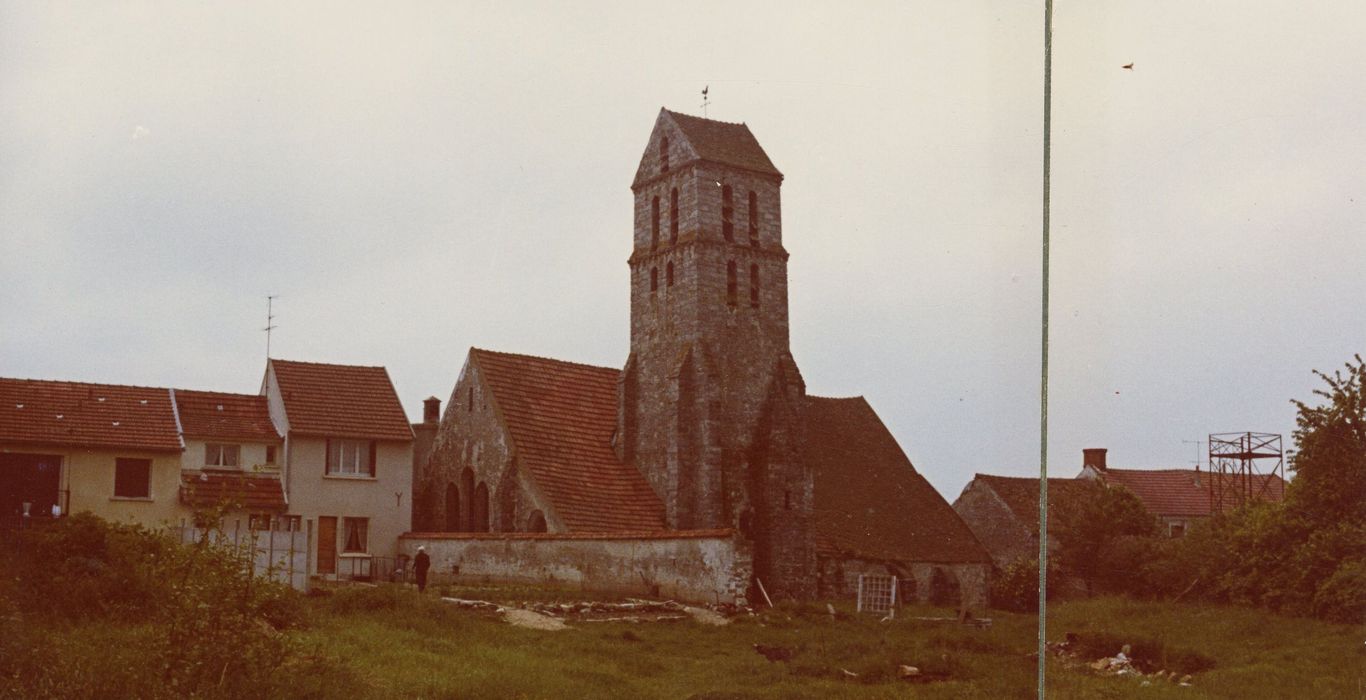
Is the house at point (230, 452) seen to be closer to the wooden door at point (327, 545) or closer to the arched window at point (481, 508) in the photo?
the wooden door at point (327, 545)

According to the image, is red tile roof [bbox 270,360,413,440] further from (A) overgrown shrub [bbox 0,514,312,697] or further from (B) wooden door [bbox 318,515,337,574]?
(A) overgrown shrub [bbox 0,514,312,697]

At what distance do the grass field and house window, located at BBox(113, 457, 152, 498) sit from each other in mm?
14849

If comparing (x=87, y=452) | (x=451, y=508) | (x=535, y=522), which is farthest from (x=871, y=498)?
(x=87, y=452)

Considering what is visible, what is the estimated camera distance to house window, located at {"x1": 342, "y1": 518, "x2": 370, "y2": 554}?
42156mm

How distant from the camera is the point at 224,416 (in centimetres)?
4244

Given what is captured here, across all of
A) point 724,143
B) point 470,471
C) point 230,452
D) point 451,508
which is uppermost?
point 724,143

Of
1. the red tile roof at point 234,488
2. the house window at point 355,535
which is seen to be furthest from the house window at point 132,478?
the house window at point 355,535

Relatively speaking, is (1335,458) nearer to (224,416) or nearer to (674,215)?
(674,215)

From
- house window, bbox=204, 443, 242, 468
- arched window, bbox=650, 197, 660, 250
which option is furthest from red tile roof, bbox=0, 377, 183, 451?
arched window, bbox=650, 197, 660, 250

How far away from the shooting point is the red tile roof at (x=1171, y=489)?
67562 millimetres

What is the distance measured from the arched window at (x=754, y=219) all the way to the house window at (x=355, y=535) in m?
15.4

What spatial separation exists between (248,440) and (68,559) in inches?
770

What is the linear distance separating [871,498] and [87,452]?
26.5 meters

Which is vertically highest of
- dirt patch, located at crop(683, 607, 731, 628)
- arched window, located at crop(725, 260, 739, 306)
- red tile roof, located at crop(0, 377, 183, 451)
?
arched window, located at crop(725, 260, 739, 306)
